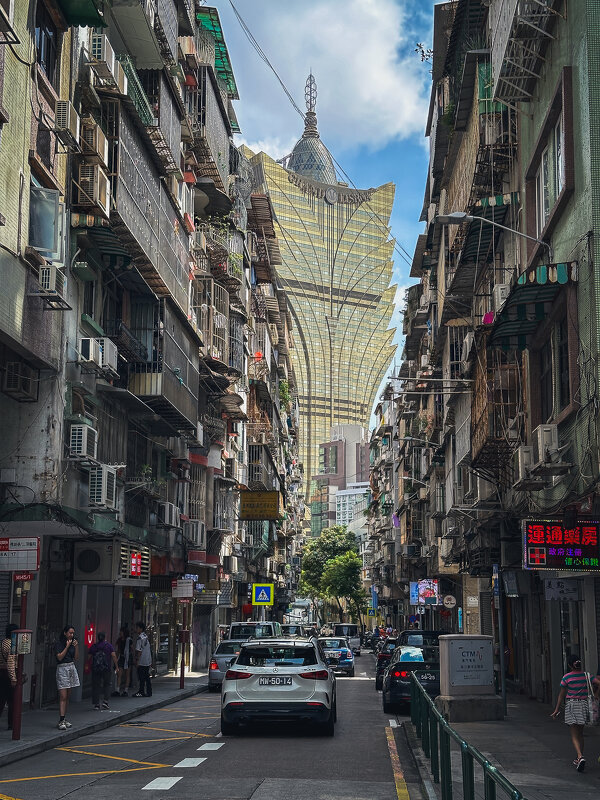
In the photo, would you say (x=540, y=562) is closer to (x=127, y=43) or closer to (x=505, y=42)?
(x=505, y=42)

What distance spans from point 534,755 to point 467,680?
5492 millimetres

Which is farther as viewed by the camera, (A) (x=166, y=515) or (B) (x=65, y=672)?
(A) (x=166, y=515)

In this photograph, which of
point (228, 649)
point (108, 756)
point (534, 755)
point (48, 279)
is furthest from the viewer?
point (228, 649)

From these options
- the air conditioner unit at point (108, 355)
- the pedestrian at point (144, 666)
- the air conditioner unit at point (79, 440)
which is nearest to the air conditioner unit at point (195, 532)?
the pedestrian at point (144, 666)

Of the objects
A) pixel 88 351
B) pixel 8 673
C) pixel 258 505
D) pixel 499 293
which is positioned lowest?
pixel 8 673

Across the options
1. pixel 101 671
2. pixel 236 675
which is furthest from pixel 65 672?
pixel 101 671

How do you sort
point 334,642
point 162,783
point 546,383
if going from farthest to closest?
point 334,642 < point 546,383 < point 162,783

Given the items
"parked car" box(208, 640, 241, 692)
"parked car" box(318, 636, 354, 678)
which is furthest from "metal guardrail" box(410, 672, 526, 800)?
"parked car" box(318, 636, 354, 678)

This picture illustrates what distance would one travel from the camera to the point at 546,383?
20500 mm

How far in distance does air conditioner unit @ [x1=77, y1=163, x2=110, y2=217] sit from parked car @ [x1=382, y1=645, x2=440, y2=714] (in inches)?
453

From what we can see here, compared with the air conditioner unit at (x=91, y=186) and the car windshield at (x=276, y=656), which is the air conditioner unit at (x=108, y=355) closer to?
the air conditioner unit at (x=91, y=186)

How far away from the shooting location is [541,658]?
91.4 feet

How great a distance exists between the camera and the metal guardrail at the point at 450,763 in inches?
241

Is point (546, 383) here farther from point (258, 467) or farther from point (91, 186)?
point (258, 467)
